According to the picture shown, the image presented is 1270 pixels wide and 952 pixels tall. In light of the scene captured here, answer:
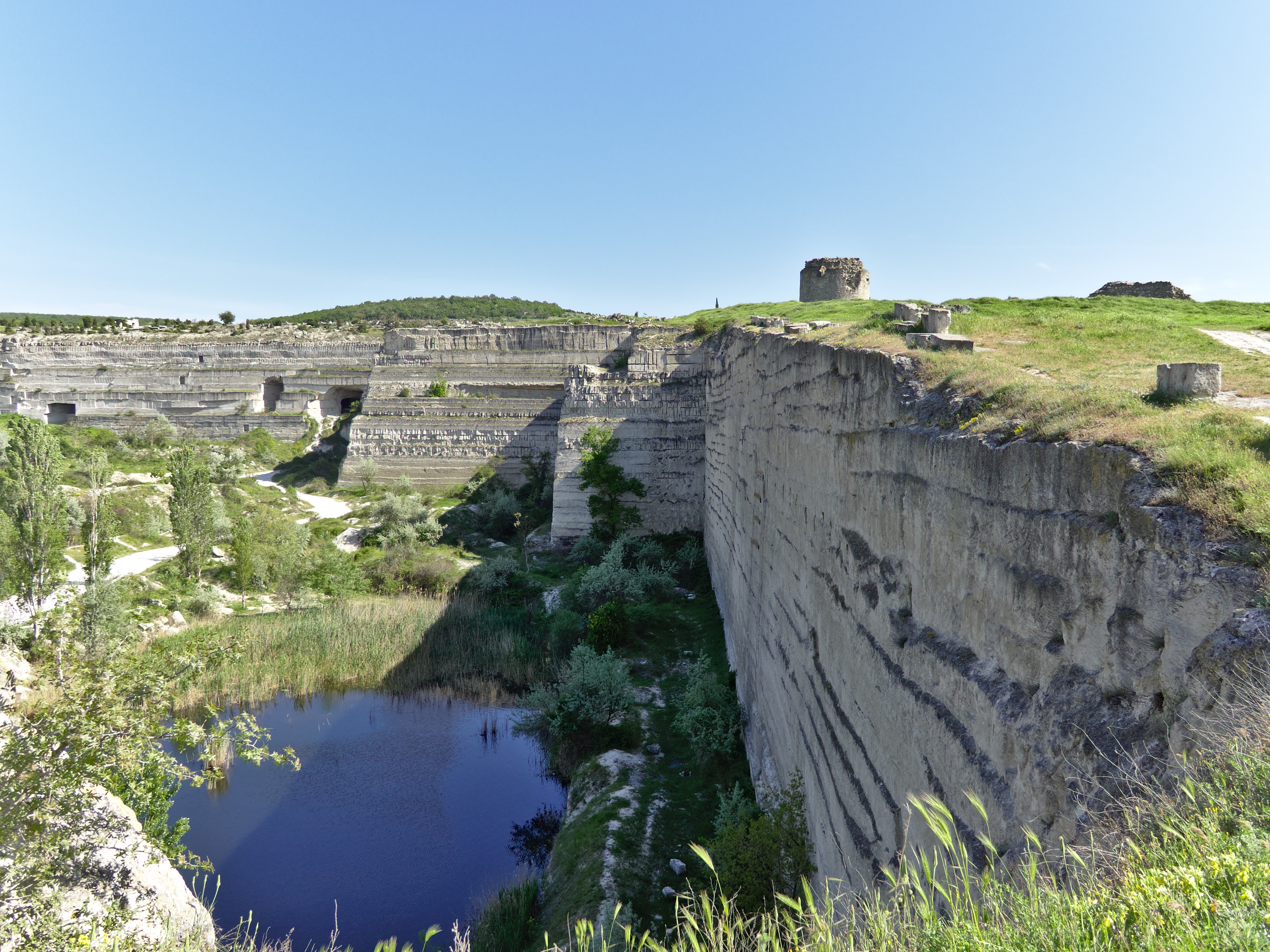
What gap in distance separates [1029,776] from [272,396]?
31.9 m

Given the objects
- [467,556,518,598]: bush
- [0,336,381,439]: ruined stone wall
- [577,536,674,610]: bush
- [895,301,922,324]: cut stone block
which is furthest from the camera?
[0,336,381,439]: ruined stone wall

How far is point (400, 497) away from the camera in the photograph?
18734 mm

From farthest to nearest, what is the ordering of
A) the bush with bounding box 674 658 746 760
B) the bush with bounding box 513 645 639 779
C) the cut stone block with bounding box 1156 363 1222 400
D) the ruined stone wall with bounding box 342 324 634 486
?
the ruined stone wall with bounding box 342 324 634 486 → the bush with bounding box 513 645 639 779 → the bush with bounding box 674 658 746 760 → the cut stone block with bounding box 1156 363 1222 400

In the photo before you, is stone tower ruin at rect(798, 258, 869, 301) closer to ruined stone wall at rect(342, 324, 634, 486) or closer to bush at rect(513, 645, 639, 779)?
ruined stone wall at rect(342, 324, 634, 486)

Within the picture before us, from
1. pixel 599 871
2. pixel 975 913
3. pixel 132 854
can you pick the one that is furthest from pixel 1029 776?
pixel 132 854

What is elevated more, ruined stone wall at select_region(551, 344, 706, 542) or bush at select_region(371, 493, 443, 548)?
ruined stone wall at select_region(551, 344, 706, 542)

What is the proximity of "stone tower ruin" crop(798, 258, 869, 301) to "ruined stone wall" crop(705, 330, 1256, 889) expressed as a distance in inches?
473

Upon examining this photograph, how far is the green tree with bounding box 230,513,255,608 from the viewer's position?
13188mm

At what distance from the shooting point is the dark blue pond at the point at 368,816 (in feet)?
21.1

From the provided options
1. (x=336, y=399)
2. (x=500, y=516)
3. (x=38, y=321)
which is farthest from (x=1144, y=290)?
(x=38, y=321)

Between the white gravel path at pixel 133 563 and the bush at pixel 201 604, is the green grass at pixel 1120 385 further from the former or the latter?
the white gravel path at pixel 133 563

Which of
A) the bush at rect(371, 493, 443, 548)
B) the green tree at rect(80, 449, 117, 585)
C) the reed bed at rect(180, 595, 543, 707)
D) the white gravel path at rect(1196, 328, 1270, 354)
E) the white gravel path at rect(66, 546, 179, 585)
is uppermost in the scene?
the white gravel path at rect(1196, 328, 1270, 354)

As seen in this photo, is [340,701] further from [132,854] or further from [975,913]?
[975,913]

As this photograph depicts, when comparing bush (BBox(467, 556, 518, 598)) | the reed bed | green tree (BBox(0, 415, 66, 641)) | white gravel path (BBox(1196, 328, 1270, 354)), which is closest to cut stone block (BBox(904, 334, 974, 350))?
white gravel path (BBox(1196, 328, 1270, 354))
